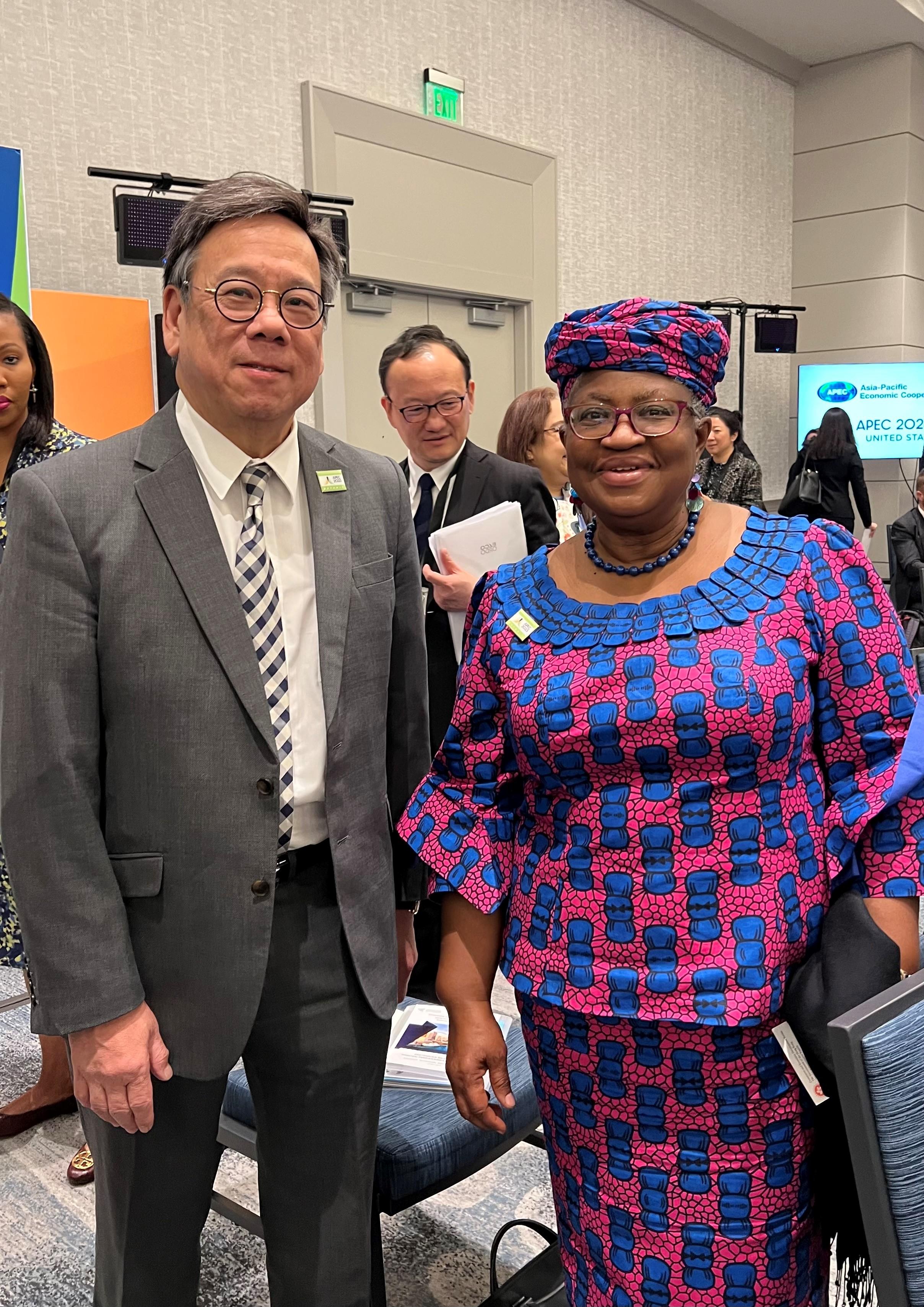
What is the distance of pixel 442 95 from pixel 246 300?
5844mm

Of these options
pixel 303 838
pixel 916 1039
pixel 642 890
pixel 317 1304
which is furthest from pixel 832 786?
pixel 317 1304

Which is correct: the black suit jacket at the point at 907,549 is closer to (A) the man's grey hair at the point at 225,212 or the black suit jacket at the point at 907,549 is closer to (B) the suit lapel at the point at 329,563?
(B) the suit lapel at the point at 329,563

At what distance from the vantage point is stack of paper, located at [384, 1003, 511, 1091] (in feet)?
6.51

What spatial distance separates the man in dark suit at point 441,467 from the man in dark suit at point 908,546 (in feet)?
12.7

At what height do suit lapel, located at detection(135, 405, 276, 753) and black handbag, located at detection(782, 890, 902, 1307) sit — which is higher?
suit lapel, located at detection(135, 405, 276, 753)

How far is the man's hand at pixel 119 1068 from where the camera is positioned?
4.20 feet

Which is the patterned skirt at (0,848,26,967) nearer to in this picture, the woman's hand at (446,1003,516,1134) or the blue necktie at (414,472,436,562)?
the blue necktie at (414,472,436,562)

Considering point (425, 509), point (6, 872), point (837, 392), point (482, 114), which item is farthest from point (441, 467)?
point (837, 392)

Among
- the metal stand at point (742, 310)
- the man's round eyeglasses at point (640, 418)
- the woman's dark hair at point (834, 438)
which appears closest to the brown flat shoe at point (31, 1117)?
the man's round eyeglasses at point (640, 418)

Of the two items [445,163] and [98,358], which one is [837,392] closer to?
[445,163]

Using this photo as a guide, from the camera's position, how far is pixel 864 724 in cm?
130

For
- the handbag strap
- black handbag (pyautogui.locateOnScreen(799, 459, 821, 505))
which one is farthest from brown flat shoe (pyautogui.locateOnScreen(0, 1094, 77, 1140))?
black handbag (pyautogui.locateOnScreen(799, 459, 821, 505))

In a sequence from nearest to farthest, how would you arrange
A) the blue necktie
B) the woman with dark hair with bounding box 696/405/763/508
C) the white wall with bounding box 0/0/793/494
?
the blue necktie
the white wall with bounding box 0/0/793/494
the woman with dark hair with bounding box 696/405/763/508

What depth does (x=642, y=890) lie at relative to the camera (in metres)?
1.28
